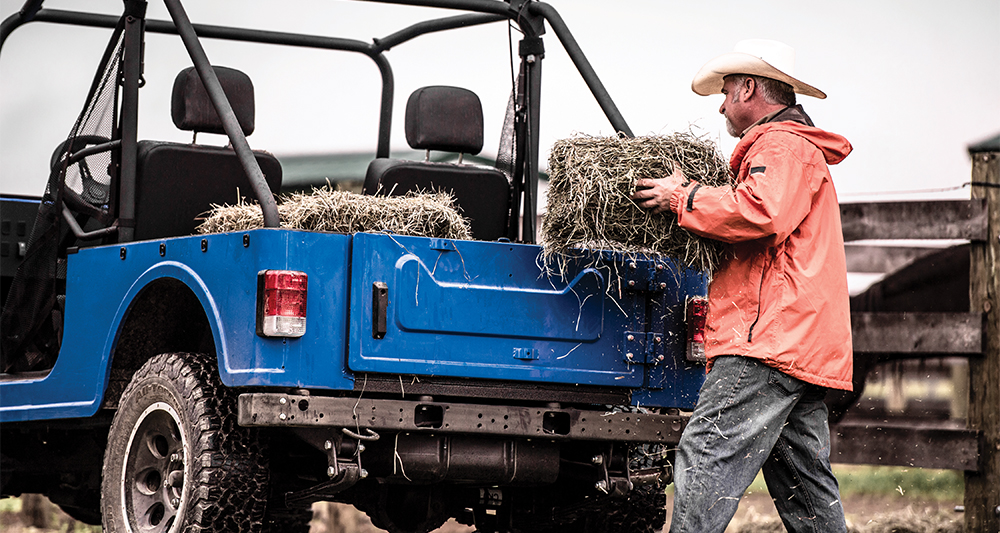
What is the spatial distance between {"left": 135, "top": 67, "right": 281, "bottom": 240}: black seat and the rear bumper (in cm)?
161

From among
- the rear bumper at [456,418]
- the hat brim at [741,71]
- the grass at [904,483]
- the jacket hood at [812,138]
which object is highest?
the hat brim at [741,71]

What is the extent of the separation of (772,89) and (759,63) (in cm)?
14

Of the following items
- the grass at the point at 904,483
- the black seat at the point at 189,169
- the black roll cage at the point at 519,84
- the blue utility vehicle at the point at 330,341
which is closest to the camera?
the blue utility vehicle at the point at 330,341

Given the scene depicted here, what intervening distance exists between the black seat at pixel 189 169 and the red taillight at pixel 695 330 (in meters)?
2.16

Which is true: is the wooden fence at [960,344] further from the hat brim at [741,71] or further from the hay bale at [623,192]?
the hay bale at [623,192]

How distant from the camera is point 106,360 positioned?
5.54m

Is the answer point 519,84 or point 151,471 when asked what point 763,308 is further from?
point 151,471

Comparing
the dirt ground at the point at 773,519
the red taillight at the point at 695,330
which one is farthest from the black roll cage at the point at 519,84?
the dirt ground at the point at 773,519

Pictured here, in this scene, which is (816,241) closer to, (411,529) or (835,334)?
(835,334)

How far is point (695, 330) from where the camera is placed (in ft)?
17.5

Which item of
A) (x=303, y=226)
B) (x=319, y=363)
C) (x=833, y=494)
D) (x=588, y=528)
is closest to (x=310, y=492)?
(x=319, y=363)

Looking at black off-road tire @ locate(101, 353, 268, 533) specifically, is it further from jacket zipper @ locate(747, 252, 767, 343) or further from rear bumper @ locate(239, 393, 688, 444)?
jacket zipper @ locate(747, 252, 767, 343)

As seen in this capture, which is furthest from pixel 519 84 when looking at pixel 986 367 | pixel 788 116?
pixel 986 367

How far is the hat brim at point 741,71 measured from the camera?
473 centimetres
